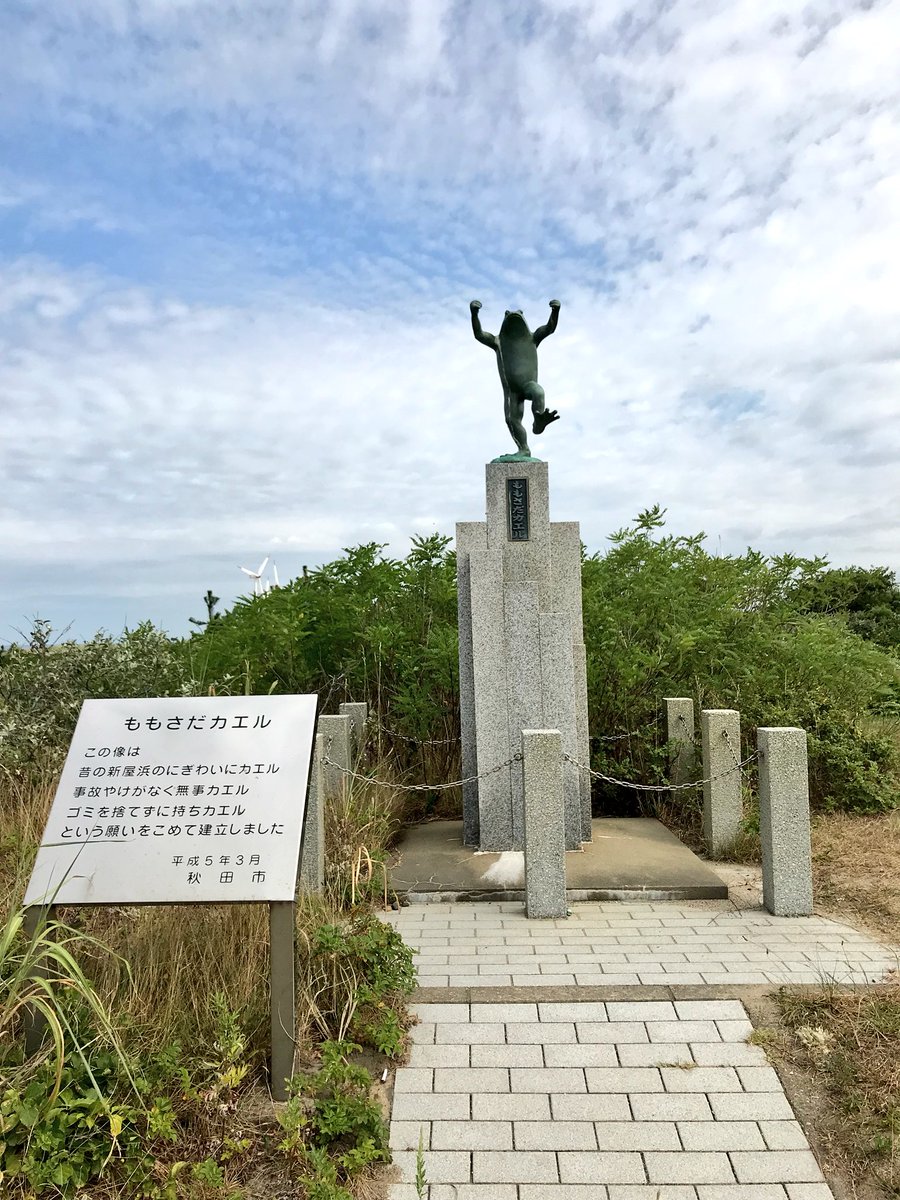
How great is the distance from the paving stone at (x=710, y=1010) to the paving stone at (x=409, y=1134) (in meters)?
1.40

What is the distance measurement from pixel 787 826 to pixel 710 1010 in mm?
1742

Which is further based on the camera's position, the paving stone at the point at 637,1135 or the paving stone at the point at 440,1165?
the paving stone at the point at 637,1135

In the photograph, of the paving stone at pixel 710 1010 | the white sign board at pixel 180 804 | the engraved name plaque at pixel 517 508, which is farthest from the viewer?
the engraved name plaque at pixel 517 508

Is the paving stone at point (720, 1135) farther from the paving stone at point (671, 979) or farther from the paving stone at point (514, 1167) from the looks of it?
the paving stone at point (671, 979)

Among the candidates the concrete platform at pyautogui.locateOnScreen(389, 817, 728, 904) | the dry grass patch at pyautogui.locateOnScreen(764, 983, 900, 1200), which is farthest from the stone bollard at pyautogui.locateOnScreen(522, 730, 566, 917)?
the dry grass patch at pyautogui.locateOnScreen(764, 983, 900, 1200)

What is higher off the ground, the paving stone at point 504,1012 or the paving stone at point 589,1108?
the paving stone at point 504,1012

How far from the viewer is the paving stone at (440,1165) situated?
3.08 m

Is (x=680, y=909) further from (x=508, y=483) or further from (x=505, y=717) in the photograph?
(x=508, y=483)

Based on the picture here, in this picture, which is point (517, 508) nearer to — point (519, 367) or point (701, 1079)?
point (519, 367)

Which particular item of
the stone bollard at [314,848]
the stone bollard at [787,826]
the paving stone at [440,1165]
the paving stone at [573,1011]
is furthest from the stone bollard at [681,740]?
the paving stone at [440,1165]

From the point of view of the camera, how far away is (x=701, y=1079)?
3.63 meters

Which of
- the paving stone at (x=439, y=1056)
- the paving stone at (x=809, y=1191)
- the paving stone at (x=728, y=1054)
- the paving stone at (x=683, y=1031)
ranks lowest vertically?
the paving stone at (x=809, y=1191)

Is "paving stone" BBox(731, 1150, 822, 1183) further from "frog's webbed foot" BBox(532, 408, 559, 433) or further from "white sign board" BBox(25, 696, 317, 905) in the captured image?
"frog's webbed foot" BBox(532, 408, 559, 433)

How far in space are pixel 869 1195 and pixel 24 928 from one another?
10.8 ft
